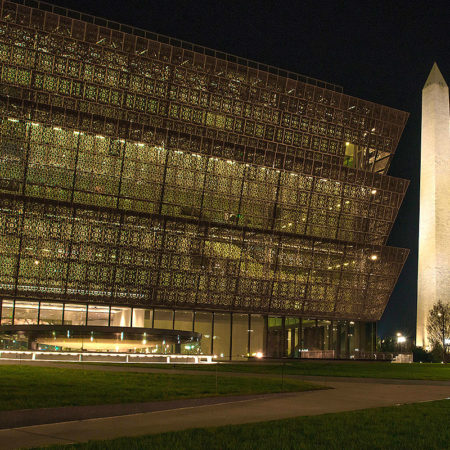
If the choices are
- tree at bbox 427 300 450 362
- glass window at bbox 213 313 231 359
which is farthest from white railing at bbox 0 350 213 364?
tree at bbox 427 300 450 362

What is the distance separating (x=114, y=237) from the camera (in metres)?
50.3

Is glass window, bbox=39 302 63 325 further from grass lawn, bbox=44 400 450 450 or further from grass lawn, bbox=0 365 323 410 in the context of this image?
grass lawn, bbox=44 400 450 450

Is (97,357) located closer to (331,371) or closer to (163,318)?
(331,371)

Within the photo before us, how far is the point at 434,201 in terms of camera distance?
65812 millimetres

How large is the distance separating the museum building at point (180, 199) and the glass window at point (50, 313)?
90 millimetres

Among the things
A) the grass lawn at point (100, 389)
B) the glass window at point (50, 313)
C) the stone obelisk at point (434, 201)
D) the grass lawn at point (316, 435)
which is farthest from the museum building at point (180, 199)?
the grass lawn at point (316, 435)

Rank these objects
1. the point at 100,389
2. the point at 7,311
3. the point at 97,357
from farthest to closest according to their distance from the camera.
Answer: the point at 7,311
the point at 97,357
the point at 100,389

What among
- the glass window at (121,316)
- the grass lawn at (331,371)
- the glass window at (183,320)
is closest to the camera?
the grass lawn at (331,371)

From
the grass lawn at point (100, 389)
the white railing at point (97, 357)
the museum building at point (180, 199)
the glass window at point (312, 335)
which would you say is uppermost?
the museum building at point (180, 199)

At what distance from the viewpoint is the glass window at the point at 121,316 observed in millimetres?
52963

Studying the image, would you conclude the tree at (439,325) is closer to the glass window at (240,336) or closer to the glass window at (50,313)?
the glass window at (240,336)

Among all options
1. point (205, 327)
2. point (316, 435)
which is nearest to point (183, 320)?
point (205, 327)

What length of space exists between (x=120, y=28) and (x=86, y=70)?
14.9 feet

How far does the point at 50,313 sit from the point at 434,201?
41.7 m
